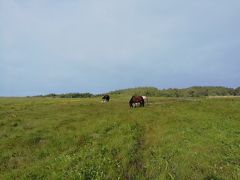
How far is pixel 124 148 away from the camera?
859 inches

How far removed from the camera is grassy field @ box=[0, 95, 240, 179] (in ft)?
55.2

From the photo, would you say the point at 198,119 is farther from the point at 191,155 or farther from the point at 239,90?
the point at 239,90

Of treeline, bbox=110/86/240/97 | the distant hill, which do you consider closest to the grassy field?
the distant hill

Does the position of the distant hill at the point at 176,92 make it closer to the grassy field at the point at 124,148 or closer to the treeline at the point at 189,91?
the treeline at the point at 189,91

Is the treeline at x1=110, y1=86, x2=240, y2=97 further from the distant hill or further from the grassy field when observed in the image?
the grassy field

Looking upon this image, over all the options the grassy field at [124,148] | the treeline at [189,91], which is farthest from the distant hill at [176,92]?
the grassy field at [124,148]

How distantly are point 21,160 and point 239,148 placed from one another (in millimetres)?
12210

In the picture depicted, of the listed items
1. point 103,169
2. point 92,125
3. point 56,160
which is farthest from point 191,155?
point 92,125

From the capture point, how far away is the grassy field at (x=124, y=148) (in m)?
16.8

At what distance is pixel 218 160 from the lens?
60.6ft

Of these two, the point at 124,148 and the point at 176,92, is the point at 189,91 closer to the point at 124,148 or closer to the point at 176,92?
the point at 176,92

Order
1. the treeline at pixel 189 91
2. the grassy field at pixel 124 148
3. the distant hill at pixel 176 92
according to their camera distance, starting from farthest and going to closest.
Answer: the treeline at pixel 189 91, the distant hill at pixel 176 92, the grassy field at pixel 124 148

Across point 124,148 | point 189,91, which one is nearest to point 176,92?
point 189,91

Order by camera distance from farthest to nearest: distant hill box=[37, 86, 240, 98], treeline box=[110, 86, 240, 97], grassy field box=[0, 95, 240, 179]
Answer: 1. treeline box=[110, 86, 240, 97]
2. distant hill box=[37, 86, 240, 98]
3. grassy field box=[0, 95, 240, 179]
